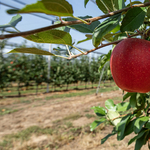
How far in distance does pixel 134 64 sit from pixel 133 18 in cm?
9

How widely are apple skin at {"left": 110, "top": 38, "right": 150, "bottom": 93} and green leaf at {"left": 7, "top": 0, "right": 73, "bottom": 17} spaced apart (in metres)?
0.15

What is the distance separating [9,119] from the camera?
2.86 meters

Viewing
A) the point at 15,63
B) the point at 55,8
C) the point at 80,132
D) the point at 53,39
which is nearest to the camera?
the point at 55,8

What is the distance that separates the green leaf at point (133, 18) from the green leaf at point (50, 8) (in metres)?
0.15

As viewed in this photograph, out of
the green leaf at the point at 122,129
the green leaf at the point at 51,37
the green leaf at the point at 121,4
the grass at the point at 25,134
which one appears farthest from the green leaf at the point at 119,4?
the grass at the point at 25,134

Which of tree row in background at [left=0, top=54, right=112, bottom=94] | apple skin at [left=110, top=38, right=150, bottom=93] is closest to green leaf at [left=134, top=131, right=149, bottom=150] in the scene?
apple skin at [left=110, top=38, right=150, bottom=93]

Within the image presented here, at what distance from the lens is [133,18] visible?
274mm

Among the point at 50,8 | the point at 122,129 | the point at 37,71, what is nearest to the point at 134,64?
the point at 50,8

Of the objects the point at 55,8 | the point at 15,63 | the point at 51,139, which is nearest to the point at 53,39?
the point at 55,8

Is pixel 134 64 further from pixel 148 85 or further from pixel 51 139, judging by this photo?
pixel 51 139

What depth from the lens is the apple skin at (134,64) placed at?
0.27 m

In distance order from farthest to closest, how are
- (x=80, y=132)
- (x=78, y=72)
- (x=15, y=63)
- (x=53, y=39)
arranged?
(x=78, y=72) < (x=15, y=63) < (x=80, y=132) < (x=53, y=39)

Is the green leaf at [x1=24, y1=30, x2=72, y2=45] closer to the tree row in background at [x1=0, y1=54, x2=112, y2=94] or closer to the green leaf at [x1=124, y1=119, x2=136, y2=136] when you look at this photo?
the green leaf at [x1=124, y1=119, x2=136, y2=136]

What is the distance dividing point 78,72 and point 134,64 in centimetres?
872
